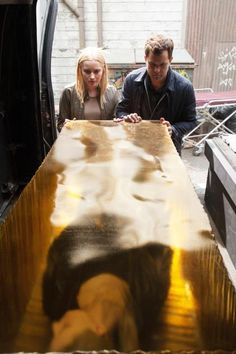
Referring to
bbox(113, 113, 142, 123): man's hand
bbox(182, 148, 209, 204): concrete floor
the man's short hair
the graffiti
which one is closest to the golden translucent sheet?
bbox(113, 113, 142, 123): man's hand

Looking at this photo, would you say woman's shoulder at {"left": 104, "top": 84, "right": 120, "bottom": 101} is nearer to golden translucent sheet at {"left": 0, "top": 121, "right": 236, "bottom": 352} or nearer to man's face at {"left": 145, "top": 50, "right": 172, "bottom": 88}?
man's face at {"left": 145, "top": 50, "right": 172, "bottom": 88}

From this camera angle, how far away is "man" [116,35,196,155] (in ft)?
6.88

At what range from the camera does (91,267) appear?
3.14 feet

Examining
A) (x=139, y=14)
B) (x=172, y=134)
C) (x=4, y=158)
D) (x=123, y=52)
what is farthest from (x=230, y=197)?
(x=139, y=14)

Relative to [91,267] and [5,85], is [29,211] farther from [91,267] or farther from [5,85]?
[5,85]

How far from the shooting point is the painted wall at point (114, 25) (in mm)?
5859

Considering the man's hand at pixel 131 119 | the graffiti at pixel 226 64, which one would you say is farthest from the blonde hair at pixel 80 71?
the graffiti at pixel 226 64

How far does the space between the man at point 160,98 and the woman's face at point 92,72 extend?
210 millimetres

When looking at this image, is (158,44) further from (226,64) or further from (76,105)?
(226,64)

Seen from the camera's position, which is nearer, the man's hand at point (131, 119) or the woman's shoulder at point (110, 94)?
the man's hand at point (131, 119)

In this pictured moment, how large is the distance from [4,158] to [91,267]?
1577mm

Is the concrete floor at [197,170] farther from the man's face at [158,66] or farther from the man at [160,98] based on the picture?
the man's face at [158,66]

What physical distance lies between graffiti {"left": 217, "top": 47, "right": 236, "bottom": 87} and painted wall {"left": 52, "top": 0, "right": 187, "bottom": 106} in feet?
2.62

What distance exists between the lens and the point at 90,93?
2318 millimetres
